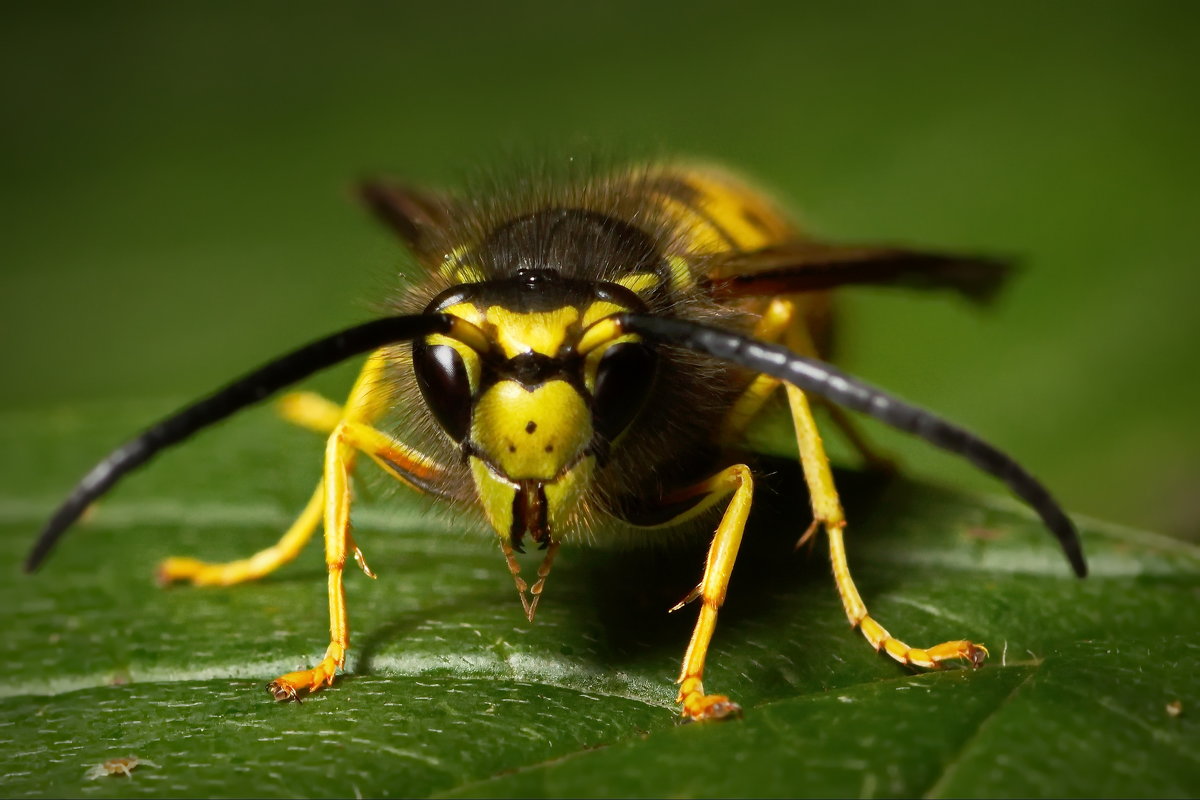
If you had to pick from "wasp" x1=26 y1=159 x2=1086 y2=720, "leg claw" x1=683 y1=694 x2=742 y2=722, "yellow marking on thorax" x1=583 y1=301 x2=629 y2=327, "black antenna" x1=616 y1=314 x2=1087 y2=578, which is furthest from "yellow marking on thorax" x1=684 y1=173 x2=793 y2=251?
"leg claw" x1=683 y1=694 x2=742 y2=722

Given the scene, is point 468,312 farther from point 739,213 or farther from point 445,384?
point 739,213

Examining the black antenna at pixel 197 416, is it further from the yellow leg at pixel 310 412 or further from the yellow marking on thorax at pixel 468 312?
the yellow leg at pixel 310 412

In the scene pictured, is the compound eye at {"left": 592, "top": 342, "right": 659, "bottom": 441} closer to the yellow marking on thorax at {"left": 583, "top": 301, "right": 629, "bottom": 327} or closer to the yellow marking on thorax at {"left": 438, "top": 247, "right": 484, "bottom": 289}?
the yellow marking on thorax at {"left": 583, "top": 301, "right": 629, "bottom": 327}

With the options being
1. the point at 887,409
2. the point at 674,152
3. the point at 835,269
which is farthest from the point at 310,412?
the point at 887,409

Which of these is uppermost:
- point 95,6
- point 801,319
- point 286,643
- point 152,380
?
point 95,6

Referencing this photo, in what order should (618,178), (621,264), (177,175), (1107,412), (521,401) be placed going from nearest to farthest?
1. (521,401)
2. (621,264)
3. (618,178)
4. (1107,412)
5. (177,175)

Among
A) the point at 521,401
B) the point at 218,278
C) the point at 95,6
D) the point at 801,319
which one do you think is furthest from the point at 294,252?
the point at 521,401

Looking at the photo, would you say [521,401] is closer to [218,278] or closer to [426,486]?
[426,486]

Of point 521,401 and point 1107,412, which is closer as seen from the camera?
point 521,401
